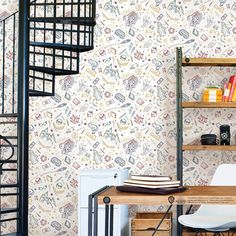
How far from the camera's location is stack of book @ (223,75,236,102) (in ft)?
15.1

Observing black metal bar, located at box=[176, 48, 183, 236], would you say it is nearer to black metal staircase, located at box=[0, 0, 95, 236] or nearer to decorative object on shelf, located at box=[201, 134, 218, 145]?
decorative object on shelf, located at box=[201, 134, 218, 145]

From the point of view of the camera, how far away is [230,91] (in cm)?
462

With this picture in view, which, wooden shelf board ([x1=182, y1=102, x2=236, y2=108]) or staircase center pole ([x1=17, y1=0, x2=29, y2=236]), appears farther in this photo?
wooden shelf board ([x1=182, y1=102, x2=236, y2=108])

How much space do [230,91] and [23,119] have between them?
199cm

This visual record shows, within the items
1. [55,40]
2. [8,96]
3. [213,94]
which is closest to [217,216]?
[213,94]

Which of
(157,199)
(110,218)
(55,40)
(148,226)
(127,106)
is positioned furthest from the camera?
(55,40)

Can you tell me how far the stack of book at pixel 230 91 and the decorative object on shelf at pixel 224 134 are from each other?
11.3 inches

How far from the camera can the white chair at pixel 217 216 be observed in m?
3.18

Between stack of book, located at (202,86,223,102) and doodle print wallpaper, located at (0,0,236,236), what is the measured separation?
0.90 feet

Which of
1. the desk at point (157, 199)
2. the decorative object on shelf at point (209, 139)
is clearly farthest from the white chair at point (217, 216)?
the decorative object on shelf at point (209, 139)

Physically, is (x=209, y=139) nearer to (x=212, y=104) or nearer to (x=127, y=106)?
(x=212, y=104)

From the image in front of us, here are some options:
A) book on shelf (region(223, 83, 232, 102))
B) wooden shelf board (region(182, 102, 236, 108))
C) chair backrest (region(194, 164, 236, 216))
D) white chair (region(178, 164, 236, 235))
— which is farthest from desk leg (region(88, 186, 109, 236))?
book on shelf (region(223, 83, 232, 102))

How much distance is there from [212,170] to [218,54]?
121 cm

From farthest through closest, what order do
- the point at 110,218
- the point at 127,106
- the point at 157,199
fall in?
the point at 127,106 → the point at 110,218 → the point at 157,199
